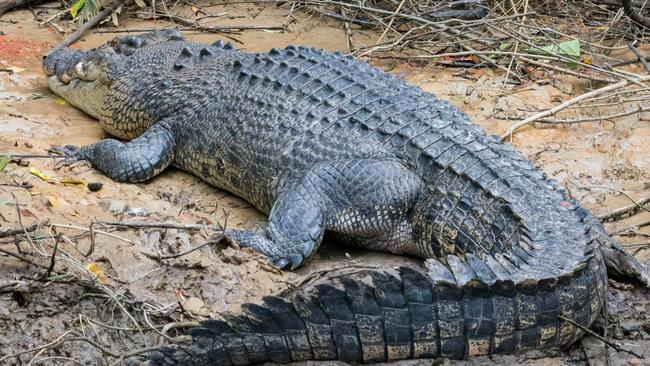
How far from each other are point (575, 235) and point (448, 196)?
0.75 meters

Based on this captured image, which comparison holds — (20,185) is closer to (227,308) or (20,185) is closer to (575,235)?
(227,308)

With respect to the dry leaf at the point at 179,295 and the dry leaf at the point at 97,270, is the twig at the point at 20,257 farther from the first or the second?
the dry leaf at the point at 179,295

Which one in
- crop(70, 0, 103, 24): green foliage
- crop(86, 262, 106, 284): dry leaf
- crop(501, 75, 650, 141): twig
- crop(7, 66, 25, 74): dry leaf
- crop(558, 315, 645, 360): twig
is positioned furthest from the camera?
crop(70, 0, 103, 24): green foliage

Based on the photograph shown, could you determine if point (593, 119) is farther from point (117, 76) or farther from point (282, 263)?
point (117, 76)

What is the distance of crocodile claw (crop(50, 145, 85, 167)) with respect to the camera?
17.5 feet

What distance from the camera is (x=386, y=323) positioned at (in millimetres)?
3256

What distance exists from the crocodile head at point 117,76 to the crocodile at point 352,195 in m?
0.01

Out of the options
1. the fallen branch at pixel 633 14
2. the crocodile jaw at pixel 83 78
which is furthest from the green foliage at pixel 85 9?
the fallen branch at pixel 633 14

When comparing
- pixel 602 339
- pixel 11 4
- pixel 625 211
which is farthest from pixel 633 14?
pixel 11 4

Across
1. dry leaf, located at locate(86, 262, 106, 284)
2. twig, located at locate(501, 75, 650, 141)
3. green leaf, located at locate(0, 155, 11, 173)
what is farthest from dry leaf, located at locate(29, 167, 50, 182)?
twig, located at locate(501, 75, 650, 141)

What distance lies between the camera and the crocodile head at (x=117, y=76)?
596 centimetres

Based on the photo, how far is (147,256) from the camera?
4.08 metres

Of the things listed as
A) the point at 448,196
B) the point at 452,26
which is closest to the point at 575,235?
the point at 448,196

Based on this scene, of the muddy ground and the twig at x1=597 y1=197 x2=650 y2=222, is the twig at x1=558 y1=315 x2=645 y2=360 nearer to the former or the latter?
the muddy ground
